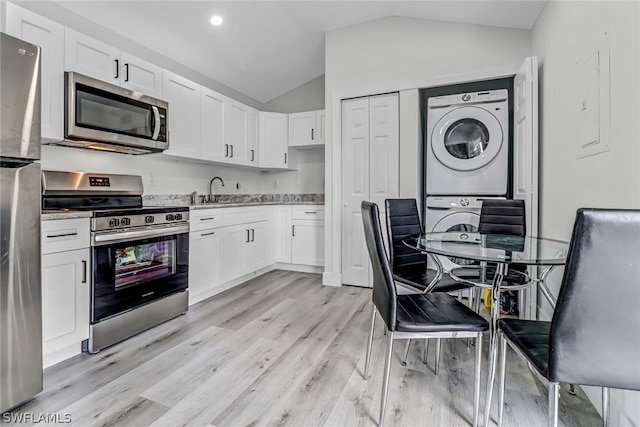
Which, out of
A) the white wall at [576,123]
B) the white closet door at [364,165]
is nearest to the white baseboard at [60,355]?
the white closet door at [364,165]

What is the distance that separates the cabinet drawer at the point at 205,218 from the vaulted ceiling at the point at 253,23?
1793mm

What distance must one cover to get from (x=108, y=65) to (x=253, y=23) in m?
1.57

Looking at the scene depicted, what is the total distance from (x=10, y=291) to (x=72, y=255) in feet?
1.76

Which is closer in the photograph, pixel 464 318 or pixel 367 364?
pixel 464 318

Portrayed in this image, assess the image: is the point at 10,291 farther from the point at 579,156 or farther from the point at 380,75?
the point at 380,75

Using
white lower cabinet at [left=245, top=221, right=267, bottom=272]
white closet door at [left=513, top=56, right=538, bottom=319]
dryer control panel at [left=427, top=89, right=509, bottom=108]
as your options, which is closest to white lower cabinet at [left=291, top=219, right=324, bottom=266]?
white lower cabinet at [left=245, top=221, right=267, bottom=272]

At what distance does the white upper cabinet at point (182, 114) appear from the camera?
303 centimetres

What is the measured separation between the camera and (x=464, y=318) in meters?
1.46

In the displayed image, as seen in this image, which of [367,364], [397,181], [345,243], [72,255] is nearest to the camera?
[367,364]

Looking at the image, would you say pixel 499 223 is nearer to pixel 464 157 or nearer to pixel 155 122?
pixel 464 157

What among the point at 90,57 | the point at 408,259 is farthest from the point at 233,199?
the point at 408,259

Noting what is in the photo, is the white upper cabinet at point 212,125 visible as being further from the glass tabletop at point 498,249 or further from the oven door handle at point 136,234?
the glass tabletop at point 498,249

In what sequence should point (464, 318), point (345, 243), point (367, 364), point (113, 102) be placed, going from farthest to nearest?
point (345, 243) → point (113, 102) → point (367, 364) → point (464, 318)

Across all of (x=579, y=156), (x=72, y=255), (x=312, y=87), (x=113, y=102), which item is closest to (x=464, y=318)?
(x=579, y=156)
